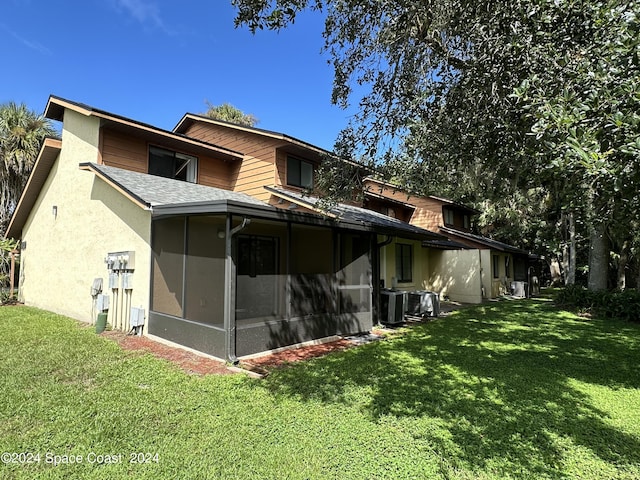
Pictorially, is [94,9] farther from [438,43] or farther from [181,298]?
[438,43]

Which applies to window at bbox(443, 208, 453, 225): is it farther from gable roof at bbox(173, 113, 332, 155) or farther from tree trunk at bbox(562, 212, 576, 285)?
gable roof at bbox(173, 113, 332, 155)

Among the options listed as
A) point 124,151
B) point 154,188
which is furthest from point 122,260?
point 124,151

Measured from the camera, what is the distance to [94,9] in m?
10.8

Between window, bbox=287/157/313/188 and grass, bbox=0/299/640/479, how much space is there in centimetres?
690

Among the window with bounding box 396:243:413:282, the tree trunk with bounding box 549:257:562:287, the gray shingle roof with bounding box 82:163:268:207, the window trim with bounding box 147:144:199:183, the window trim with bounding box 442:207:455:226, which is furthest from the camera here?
the tree trunk with bounding box 549:257:562:287

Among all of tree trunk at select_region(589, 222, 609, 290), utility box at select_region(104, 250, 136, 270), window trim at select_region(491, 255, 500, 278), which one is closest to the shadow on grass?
utility box at select_region(104, 250, 136, 270)

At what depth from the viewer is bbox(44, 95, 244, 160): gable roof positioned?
971 centimetres

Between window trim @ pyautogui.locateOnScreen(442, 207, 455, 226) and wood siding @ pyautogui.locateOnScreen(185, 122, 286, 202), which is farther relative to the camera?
window trim @ pyautogui.locateOnScreen(442, 207, 455, 226)

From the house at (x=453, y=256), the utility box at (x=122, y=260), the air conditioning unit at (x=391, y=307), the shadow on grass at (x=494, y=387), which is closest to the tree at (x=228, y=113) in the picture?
the house at (x=453, y=256)

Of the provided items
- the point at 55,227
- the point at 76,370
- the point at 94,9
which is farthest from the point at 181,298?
the point at 94,9

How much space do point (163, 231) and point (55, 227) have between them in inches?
258

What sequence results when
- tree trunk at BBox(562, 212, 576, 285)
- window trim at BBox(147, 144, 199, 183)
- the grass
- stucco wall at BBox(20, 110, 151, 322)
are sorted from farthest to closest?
tree trunk at BBox(562, 212, 576, 285) < window trim at BBox(147, 144, 199, 183) < stucco wall at BBox(20, 110, 151, 322) < the grass

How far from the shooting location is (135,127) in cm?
1013

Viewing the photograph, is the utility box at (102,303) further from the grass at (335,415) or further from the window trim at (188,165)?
the window trim at (188,165)
